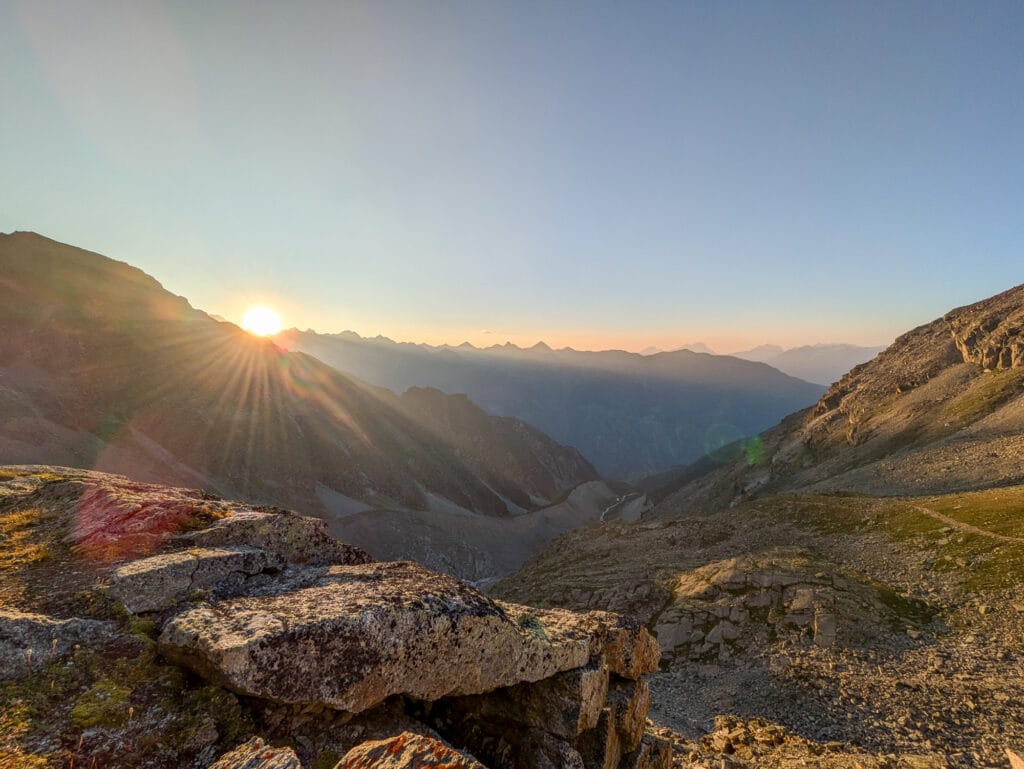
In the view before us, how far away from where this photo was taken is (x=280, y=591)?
35.8 ft

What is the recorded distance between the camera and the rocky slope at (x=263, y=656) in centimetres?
717

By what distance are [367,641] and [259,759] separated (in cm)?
263

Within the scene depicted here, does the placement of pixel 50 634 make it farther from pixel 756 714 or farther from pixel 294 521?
pixel 756 714

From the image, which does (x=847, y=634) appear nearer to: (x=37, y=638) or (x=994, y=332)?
(x=37, y=638)

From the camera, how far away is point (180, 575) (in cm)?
1027

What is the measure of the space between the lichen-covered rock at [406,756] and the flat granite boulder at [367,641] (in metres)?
2.18

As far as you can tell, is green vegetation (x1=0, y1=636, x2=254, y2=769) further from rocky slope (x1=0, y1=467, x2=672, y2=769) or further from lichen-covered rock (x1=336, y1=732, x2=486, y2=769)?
lichen-covered rock (x1=336, y1=732, x2=486, y2=769)

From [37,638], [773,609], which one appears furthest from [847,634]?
[37,638]

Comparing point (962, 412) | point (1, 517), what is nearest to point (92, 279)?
point (1, 517)

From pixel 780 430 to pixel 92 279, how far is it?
20593cm

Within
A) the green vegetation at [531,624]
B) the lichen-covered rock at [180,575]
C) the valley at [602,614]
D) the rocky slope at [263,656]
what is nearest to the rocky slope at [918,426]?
the valley at [602,614]

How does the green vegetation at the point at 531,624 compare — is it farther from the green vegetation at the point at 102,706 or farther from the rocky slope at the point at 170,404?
the rocky slope at the point at 170,404

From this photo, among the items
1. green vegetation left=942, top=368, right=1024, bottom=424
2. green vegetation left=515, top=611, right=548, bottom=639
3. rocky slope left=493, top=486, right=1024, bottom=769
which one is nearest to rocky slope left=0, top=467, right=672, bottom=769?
green vegetation left=515, top=611, right=548, bottom=639

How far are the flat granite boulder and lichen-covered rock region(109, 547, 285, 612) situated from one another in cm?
93
